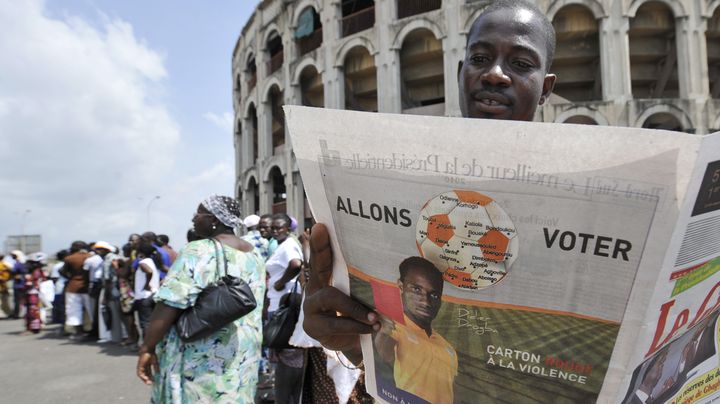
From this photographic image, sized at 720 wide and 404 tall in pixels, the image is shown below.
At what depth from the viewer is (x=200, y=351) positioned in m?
2.64

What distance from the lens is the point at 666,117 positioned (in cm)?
1370

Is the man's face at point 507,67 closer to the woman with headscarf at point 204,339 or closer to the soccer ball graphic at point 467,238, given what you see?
the soccer ball graphic at point 467,238

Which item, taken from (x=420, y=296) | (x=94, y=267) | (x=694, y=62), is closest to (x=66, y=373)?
(x=94, y=267)

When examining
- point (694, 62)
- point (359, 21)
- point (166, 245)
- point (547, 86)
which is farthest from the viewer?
point (359, 21)

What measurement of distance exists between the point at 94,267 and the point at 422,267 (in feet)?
29.0

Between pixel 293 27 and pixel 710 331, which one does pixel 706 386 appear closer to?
pixel 710 331

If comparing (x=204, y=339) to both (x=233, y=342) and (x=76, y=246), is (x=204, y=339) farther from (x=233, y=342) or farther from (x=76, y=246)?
(x=76, y=246)

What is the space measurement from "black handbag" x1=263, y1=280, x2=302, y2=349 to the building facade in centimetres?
913

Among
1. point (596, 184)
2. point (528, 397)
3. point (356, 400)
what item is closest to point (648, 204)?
point (596, 184)

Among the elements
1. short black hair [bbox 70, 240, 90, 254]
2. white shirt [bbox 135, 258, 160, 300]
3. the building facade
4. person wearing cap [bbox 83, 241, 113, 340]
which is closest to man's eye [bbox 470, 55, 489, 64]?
white shirt [bbox 135, 258, 160, 300]

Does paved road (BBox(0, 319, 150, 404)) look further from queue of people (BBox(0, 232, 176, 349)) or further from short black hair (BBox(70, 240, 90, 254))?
short black hair (BBox(70, 240, 90, 254))

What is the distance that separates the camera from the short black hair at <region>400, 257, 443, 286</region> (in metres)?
0.84

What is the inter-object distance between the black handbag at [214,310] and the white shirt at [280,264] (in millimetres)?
1720

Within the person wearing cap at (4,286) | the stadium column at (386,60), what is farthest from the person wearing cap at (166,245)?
the stadium column at (386,60)
